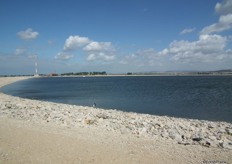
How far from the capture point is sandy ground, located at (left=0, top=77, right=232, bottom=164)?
9.87 m

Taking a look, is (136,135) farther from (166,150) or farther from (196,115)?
(196,115)

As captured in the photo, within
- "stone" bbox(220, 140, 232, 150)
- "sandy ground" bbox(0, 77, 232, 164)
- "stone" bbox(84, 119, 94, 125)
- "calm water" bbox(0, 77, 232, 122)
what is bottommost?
"calm water" bbox(0, 77, 232, 122)

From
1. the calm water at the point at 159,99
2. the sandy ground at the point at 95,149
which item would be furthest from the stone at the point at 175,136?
the calm water at the point at 159,99

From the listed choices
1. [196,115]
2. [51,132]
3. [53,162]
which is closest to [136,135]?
[51,132]

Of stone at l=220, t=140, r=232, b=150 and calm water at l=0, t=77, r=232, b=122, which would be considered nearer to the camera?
stone at l=220, t=140, r=232, b=150

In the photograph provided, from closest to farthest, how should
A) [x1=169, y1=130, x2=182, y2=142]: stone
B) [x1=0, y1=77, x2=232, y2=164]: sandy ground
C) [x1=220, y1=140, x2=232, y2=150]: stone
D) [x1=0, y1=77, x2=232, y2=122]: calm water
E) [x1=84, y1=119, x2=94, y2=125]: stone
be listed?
[x1=0, y1=77, x2=232, y2=164]: sandy ground → [x1=220, y1=140, x2=232, y2=150]: stone → [x1=169, y1=130, x2=182, y2=142]: stone → [x1=84, y1=119, x2=94, y2=125]: stone → [x1=0, y1=77, x2=232, y2=122]: calm water

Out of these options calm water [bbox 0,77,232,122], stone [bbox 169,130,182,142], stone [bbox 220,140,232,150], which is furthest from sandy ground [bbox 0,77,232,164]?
calm water [bbox 0,77,232,122]

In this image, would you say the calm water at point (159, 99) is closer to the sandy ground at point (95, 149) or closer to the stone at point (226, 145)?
the stone at point (226, 145)

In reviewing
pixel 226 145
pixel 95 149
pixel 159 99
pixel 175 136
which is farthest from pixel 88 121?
pixel 159 99

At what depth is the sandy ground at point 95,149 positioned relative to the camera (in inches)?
388

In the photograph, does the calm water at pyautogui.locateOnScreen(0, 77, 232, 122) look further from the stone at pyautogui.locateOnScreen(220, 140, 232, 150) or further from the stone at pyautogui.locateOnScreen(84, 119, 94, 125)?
the stone at pyautogui.locateOnScreen(220, 140, 232, 150)

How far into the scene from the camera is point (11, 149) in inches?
421

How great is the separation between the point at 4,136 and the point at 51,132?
A: 8.68ft

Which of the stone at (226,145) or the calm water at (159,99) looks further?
the calm water at (159,99)
